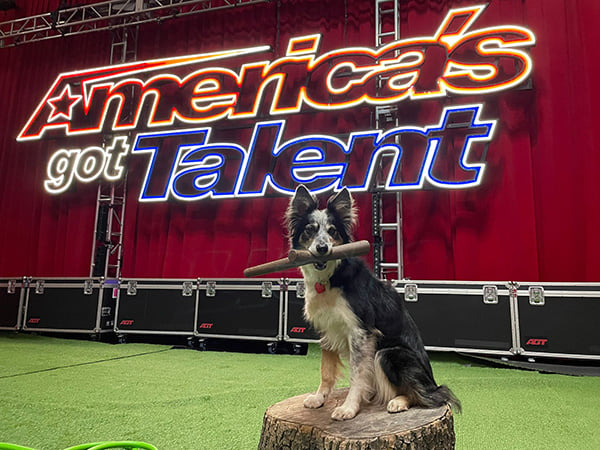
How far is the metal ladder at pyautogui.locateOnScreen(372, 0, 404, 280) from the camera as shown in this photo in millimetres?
4801

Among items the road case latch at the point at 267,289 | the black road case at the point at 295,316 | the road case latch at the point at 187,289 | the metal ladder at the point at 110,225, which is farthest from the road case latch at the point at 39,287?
the black road case at the point at 295,316

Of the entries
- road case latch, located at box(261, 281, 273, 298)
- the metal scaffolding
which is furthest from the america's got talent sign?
road case latch, located at box(261, 281, 273, 298)

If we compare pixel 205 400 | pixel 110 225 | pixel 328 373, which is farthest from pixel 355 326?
pixel 110 225

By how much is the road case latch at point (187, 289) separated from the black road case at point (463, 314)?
8.51ft

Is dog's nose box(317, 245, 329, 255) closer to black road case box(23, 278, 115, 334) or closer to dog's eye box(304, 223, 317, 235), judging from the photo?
dog's eye box(304, 223, 317, 235)

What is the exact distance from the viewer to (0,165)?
693cm

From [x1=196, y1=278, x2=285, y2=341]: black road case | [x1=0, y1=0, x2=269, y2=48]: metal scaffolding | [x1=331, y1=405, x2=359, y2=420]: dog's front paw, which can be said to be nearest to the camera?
[x1=331, y1=405, x2=359, y2=420]: dog's front paw

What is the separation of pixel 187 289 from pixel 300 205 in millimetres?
3969

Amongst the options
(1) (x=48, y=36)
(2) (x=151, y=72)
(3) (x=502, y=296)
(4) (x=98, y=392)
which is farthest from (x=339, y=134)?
(1) (x=48, y=36)

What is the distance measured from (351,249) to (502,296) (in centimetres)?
→ 349

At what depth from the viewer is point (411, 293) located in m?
4.22

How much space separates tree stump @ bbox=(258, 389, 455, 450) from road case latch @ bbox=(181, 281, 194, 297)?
13.0 feet

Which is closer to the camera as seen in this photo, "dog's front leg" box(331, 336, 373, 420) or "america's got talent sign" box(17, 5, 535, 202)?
"dog's front leg" box(331, 336, 373, 420)

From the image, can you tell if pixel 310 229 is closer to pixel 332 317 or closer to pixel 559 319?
pixel 332 317
